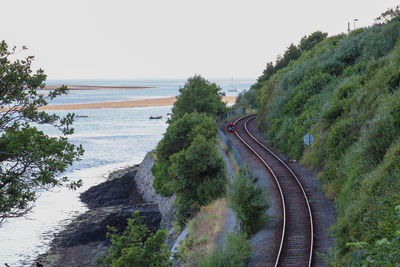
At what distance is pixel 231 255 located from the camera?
15.2 metres

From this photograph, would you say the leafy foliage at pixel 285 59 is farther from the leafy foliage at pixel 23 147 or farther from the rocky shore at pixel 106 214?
the leafy foliage at pixel 23 147

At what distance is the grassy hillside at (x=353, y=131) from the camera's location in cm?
1331

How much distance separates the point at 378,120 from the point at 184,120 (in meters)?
23.0

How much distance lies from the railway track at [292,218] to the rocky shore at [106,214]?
10128 mm

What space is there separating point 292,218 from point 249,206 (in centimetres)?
236

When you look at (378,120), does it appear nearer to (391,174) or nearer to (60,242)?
(391,174)

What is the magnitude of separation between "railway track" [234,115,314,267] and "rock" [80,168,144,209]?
18.9 metres

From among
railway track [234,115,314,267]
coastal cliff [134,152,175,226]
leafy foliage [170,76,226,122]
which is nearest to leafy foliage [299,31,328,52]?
leafy foliage [170,76,226,122]

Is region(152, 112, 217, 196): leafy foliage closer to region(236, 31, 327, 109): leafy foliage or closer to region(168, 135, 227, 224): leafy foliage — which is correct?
region(168, 135, 227, 224): leafy foliage

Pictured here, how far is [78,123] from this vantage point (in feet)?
409

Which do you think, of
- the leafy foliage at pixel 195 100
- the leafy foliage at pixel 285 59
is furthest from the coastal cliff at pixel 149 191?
the leafy foliage at pixel 285 59

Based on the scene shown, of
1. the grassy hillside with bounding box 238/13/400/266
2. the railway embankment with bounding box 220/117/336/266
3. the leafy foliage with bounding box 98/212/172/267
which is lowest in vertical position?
the railway embankment with bounding box 220/117/336/266

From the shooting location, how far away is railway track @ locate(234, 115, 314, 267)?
15.4 meters

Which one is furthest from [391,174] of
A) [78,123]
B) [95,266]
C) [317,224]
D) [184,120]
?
[78,123]
